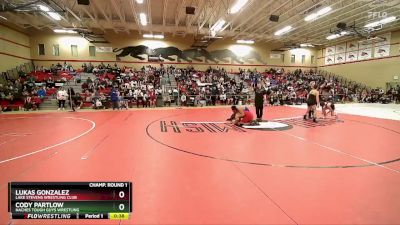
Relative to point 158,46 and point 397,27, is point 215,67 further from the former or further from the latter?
point 397,27

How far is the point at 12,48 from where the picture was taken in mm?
19828

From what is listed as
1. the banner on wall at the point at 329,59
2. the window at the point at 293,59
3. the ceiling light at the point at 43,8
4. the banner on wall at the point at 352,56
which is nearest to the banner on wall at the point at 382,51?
the banner on wall at the point at 352,56

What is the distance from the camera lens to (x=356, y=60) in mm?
25641

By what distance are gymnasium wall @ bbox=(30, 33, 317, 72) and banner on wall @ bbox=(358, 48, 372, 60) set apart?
7.16m

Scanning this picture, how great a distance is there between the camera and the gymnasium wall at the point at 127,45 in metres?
22.9

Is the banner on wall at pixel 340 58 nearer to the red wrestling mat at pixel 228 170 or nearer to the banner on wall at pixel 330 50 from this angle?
the banner on wall at pixel 330 50

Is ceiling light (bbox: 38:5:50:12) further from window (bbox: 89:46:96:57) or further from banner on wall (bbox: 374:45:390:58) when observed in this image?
banner on wall (bbox: 374:45:390:58)

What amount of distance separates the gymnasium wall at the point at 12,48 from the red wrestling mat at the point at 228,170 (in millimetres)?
15419

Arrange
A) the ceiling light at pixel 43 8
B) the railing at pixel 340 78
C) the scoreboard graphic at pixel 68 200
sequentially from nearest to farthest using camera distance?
the scoreboard graphic at pixel 68 200, the ceiling light at pixel 43 8, the railing at pixel 340 78

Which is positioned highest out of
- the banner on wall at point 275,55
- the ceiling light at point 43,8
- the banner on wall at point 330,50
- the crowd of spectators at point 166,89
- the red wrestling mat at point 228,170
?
the banner on wall at point 330,50

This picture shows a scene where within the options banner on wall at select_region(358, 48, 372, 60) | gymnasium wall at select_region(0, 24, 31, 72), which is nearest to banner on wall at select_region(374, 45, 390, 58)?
banner on wall at select_region(358, 48, 372, 60)

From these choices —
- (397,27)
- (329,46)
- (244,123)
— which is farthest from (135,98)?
(329,46)

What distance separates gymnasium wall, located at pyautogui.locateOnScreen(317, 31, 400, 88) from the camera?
2192 cm

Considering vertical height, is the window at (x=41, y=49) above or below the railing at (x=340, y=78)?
above
